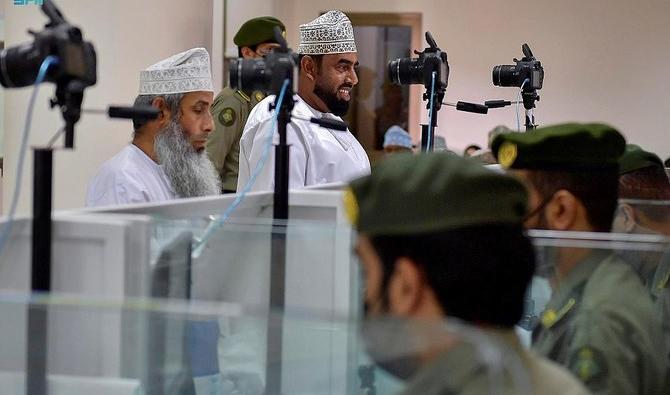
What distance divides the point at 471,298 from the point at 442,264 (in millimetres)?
49

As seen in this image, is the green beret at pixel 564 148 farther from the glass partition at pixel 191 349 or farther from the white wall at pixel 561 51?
the white wall at pixel 561 51

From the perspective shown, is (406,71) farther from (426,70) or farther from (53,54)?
(53,54)

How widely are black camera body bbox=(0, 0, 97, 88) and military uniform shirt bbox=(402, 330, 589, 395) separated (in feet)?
2.51

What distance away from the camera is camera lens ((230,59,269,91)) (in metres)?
2.07

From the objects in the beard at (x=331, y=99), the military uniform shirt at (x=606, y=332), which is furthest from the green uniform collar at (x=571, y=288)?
the beard at (x=331, y=99)

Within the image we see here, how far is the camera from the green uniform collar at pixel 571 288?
1671mm

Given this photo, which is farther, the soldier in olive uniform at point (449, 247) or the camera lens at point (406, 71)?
the camera lens at point (406, 71)

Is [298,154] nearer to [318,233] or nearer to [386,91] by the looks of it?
[318,233]

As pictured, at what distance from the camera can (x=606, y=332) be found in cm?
154

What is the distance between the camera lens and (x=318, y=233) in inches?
69.6

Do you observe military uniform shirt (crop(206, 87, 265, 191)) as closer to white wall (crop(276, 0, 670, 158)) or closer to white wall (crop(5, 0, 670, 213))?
white wall (crop(5, 0, 670, 213))

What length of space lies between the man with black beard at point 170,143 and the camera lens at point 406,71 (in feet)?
1.78

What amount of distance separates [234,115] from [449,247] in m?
3.11

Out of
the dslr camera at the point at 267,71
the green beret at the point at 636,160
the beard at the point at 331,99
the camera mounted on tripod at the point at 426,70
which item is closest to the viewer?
the dslr camera at the point at 267,71
